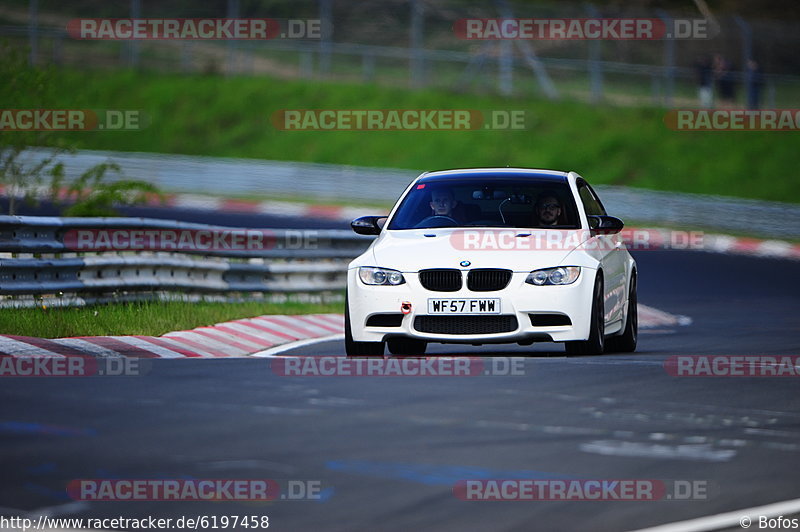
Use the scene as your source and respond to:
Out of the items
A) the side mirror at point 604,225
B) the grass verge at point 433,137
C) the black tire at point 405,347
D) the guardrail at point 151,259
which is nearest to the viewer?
the black tire at point 405,347

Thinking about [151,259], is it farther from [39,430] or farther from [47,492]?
[47,492]

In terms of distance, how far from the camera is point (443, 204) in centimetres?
1295

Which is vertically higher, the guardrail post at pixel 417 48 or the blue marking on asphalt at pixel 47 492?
the guardrail post at pixel 417 48

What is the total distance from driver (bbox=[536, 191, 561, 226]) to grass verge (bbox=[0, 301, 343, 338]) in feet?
11.2

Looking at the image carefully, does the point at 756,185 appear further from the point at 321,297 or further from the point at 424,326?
the point at 424,326

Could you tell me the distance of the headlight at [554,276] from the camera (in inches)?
465

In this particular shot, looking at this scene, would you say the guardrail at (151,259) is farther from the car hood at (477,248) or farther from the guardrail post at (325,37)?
the guardrail post at (325,37)

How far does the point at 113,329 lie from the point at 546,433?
6.07 metres

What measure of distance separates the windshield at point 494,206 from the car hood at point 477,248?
291 mm

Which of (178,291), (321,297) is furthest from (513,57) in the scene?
(178,291)

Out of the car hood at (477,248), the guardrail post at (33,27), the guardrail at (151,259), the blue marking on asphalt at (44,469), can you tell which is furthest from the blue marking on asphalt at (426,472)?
the guardrail post at (33,27)

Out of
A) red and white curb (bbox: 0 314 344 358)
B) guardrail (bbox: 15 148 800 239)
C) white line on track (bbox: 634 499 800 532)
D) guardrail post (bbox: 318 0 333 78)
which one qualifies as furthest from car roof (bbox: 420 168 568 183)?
guardrail post (bbox: 318 0 333 78)

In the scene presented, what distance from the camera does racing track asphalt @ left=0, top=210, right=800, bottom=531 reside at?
6.48 meters

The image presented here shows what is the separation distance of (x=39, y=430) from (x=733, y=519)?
344 cm
